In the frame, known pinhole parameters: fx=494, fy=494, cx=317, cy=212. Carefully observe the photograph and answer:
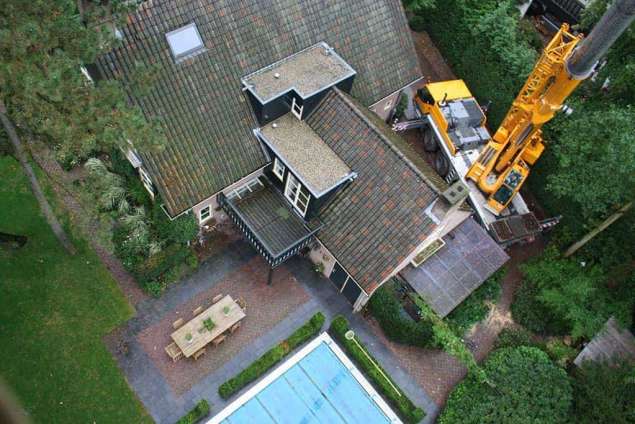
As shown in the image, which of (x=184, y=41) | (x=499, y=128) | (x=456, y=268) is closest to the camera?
(x=184, y=41)

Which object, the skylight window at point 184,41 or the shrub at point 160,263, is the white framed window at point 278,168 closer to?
the shrub at point 160,263

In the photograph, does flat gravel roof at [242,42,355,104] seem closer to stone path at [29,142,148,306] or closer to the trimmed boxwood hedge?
stone path at [29,142,148,306]

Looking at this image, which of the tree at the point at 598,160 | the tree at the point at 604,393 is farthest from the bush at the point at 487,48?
the tree at the point at 604,393

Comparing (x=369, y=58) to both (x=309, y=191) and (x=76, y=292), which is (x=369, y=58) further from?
(x=76, y=292)

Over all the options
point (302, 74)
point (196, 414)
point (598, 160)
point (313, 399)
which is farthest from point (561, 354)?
point (302, 74)

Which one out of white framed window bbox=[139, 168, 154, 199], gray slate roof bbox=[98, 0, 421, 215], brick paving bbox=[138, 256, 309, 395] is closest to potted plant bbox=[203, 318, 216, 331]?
brick paving bbox=[138, 256, 309, 395]

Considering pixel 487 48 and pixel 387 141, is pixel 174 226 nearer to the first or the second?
pixel 387 141
